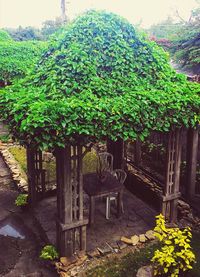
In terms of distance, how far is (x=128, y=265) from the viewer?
6023 mm

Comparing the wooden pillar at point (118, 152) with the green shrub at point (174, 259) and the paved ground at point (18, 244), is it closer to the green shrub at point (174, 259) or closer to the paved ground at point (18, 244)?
the paved ground at point (18, 244)

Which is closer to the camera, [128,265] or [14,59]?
[128,265]

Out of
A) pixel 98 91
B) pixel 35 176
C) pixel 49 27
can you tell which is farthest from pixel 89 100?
pixel 49 27

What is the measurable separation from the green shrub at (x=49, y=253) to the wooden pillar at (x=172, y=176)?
2901 millimetres

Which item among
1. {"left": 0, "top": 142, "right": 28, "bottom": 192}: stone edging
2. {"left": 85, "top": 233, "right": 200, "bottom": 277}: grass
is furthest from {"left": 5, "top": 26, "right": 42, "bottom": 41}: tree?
{"left": 85, "top": 233, "right": 200, "bottom": 277}: grass

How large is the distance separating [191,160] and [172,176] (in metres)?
1.07

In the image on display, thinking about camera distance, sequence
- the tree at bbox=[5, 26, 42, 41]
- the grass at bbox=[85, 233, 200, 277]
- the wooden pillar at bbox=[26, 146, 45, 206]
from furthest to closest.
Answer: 1. the tree at bbox=[5, 26, 42, 41]
2. the wooden pillar at bbox=[26, 146, 45, 206]
3. the grass at bbox=[85, 233, 200, 277]

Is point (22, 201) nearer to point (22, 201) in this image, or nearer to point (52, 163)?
point (22, 201)

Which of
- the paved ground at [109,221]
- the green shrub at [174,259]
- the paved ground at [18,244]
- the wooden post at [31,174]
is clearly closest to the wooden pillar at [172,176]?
the paved ground at [109,221]

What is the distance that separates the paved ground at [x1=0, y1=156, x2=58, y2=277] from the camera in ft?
19.8

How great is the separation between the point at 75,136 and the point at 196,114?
2.88 metres

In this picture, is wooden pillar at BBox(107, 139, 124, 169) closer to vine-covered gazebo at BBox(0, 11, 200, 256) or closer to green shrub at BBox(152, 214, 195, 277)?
vine-covered gazebo at BBox(0, 11, 200, 256)

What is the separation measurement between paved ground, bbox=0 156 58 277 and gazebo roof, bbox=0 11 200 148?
9.86 feet

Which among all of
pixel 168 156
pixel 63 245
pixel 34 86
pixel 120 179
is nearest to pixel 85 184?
pixel 120 179
